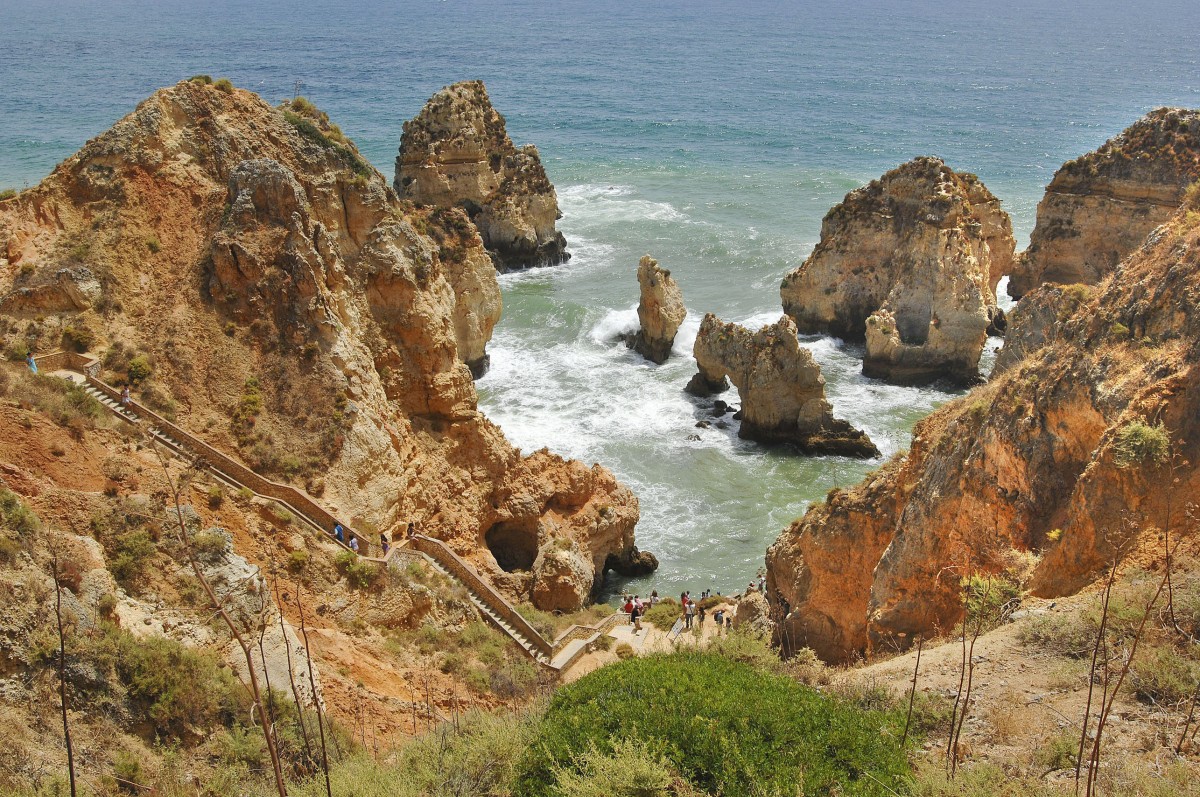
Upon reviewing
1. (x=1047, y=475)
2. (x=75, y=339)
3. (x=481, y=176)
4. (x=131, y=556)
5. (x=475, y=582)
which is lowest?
(x=475, y=582)

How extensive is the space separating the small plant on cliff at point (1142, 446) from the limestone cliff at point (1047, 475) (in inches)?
1.0

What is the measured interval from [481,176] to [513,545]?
39.4 metres

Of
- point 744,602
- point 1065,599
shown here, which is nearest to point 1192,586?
point 1065,599

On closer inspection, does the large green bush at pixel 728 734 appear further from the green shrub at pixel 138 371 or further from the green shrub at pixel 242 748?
the green shrub at pixel 138 371

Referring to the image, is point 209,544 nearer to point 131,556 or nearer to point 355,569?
point 131,556

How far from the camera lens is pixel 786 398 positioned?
3941 centimetres

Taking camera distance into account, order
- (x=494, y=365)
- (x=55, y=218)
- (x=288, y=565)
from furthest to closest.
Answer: (x=494, y=365), (x=55, y=218), (x=288, y=565)

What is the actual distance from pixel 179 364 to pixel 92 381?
6.06 feet

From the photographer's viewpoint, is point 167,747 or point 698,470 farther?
point 698,470

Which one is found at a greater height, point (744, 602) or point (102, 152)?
point (102, 152)

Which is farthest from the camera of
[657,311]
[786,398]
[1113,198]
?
[657,311]

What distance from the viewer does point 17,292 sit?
20625 mm

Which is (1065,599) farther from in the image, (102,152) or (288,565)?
(102,152)

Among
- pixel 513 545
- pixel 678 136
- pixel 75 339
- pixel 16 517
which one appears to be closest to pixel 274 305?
pixel 75 339
